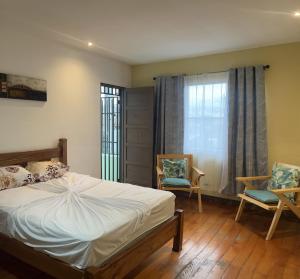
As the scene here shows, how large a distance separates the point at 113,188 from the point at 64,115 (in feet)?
4.90

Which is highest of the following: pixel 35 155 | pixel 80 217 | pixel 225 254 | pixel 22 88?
pixel 22 88

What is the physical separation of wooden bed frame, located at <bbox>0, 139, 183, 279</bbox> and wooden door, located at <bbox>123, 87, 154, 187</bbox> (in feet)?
6.61

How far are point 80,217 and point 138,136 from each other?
2.74m

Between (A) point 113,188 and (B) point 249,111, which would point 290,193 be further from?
(A) point 113,188

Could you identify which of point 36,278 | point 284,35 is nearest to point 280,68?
point 284,35

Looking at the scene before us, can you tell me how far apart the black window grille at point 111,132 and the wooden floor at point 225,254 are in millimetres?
2072

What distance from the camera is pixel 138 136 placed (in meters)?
4.59

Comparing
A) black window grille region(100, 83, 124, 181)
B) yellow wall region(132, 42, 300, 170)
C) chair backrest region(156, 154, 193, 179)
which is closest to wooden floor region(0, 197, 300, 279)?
chair backrest region(156, 154, 193, 179)

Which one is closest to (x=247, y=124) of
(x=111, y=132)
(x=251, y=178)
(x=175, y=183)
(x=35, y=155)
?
(x=251, y=178)

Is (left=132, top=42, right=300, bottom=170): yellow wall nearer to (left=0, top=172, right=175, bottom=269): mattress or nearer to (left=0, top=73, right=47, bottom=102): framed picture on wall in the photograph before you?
(left=0, top=172, right=175, bottom=269): mattress

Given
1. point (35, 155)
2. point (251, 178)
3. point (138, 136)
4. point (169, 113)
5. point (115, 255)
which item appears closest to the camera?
point (115, 255)

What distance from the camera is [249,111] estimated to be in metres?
3.69

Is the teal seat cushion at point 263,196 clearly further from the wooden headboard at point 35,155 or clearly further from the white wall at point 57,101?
the wooden headboard at point 35,155

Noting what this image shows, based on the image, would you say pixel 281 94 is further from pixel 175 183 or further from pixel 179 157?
pixel 175 183
